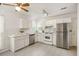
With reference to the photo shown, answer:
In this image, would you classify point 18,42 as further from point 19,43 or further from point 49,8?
point 49,8

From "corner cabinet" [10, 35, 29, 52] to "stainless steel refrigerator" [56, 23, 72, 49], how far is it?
65cm

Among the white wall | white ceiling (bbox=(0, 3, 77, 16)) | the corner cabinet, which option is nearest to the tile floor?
the corner cabinet

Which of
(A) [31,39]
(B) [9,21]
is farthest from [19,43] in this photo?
(B) [9,21]

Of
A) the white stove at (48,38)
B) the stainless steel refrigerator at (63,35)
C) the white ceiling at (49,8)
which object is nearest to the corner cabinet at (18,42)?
the white stove at (48,38)

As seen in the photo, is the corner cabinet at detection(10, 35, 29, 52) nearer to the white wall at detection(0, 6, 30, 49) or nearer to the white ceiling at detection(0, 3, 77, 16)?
the white wall at detection(0, 6, 30, 49)

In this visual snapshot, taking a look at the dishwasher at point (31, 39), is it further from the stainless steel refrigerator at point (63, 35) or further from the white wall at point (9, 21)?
the stainless steel refrigerator at point (63, 35)

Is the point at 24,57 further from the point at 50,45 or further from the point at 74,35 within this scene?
the point at 74,35

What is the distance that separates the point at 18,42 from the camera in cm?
149

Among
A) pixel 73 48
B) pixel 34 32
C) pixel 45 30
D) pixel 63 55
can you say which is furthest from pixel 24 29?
pixel 73 48

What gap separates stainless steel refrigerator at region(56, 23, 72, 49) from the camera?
1574 millimetres

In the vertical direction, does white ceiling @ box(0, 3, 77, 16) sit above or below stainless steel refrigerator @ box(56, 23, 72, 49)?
above

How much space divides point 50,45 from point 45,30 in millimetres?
316

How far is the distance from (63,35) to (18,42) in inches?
39.7

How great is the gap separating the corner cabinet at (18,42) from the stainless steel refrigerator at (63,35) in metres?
0.65
